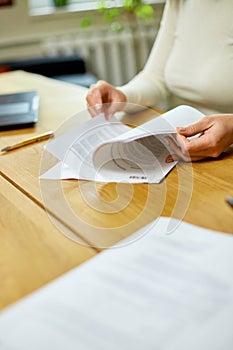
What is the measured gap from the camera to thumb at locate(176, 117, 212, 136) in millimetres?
818

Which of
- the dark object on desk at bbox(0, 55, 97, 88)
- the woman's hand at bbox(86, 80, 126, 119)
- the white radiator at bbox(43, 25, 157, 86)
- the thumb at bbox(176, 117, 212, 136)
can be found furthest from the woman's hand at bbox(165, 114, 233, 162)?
the white radiator at bbox(43, 25, 157, 86)

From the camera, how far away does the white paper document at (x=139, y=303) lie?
1.37 feet

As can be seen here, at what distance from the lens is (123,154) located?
813mm

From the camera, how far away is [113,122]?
988 millimetres

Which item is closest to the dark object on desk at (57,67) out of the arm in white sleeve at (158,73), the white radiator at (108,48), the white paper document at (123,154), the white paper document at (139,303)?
the white radiator at (108,48)

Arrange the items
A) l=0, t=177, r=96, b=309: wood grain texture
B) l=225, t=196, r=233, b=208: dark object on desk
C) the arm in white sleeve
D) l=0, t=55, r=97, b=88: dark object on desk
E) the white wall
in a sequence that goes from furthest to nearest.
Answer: the white wall
l=0, t=55, r=97, b=88: dark object on desk
the arm in white sleeve
l=225, t=196, r=233, b=208: dark object on desk
l=0, t=177, r=96, b=309: wood grain texture

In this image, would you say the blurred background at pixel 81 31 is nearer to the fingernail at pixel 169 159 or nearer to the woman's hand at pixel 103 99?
the woman's hand at pixel 103 99

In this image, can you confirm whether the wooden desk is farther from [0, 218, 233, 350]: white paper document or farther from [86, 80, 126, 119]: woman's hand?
[86, 80, 126, 119]: woman's hand

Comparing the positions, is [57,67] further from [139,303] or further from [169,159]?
[139,303]

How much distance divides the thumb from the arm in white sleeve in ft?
1.46

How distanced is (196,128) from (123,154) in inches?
5.6

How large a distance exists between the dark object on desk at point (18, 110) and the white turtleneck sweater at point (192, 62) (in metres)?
0.26

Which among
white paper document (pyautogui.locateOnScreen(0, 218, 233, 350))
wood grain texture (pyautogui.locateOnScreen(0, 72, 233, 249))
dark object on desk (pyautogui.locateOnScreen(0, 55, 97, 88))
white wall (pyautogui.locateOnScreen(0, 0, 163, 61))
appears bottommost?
dark object on desk (pyautogui.locateOnScreen(0, 55, 97, 88))

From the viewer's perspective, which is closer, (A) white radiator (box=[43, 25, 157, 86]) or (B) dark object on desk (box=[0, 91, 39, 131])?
(B) dark object on desk (box=[0, 91, 39, 131])
